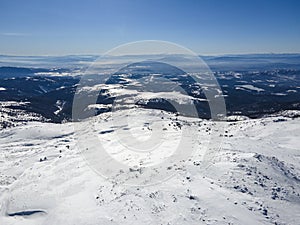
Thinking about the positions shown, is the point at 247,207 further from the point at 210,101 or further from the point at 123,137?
the point at 210,101

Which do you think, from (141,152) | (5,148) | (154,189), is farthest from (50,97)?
(154,189)

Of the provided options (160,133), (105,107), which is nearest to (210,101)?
(105,107)

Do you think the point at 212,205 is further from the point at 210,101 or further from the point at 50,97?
the point at 50,97

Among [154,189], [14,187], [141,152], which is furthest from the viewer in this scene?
[141,152]

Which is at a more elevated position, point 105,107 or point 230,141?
point 230,141

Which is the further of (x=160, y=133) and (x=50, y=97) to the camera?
(x=50, y=97)

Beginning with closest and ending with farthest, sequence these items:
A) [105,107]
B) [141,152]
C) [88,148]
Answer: [141,152] → [88,148] → [105,107]
